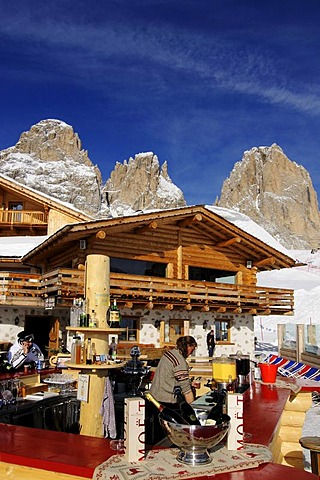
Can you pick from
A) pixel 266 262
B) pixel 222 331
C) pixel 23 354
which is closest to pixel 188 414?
pixel 23 354

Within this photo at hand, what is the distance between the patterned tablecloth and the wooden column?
A: 2.02 metres

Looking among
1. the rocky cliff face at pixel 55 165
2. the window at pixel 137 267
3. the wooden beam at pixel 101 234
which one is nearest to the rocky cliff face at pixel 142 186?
the rocky cliff face at pixel 55 165

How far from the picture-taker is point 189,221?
18562 millimetres

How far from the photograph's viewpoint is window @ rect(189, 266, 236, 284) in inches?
770

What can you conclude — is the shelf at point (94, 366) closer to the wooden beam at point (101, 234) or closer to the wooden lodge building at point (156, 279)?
the wooden lodge building at point (156, 279)

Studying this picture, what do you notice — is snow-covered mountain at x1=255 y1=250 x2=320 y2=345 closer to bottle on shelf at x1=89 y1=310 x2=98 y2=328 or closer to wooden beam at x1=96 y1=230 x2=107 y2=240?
wooden beam at x1=96 y1=230 x2=107 y2=240

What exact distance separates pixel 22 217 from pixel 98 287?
21.3 metres

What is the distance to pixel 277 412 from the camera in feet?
15.0

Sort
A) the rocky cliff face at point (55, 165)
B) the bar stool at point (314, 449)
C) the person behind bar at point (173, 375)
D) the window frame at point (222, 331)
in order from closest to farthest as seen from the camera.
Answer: the bar stool at point (314, 449)
the person behind bar at point (173, 375)
the window frame at point (222, 331)
the rocky cliff face at point (55, 165)

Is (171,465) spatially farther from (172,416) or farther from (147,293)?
(147,293)

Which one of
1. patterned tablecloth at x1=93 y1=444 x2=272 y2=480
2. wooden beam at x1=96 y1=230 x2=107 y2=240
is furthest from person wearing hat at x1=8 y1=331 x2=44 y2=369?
wooden beam at x1=96 y1=230 x2=107 y2=240

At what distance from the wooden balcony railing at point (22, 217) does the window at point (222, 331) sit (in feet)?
35.8

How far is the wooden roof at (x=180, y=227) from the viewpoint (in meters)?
15.8

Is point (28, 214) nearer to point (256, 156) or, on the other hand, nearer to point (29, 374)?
point (29, 374)
